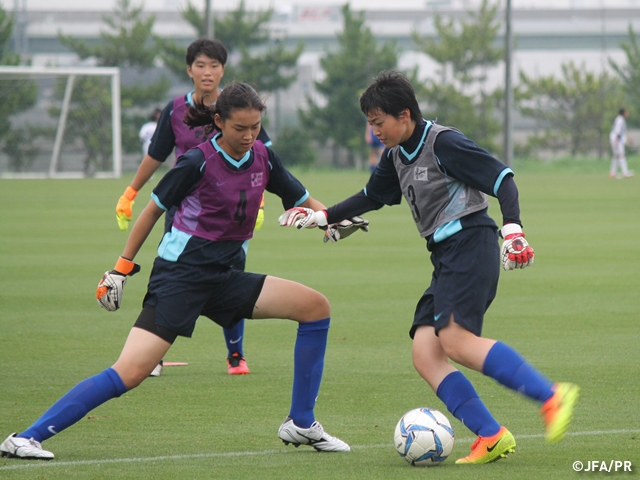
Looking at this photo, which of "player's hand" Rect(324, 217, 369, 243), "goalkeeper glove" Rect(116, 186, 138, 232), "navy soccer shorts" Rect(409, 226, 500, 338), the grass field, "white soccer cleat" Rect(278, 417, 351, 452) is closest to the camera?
"navy soccer shorts" Rect(409, 226, 500, 338)

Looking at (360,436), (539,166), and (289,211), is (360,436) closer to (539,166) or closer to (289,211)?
(289,211)

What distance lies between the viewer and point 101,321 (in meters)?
9.12

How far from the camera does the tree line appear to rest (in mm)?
43250

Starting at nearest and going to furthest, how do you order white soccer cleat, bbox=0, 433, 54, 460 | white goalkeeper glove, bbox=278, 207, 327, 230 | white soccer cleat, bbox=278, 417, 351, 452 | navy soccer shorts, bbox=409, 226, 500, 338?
1. navy soccer shorts, bbox=409, 226, 500, 338
2. white soccer cleat, bbox=0, 433, 54, 460
3. white soccer cleat, bbox=278, 417, 351, 452
4. white goalkeeper glove, bbox=278, 207, 327, 230

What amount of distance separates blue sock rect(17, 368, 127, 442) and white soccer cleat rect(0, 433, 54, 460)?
0.03 m

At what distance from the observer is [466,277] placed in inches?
183

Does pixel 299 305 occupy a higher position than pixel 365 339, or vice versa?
pixel 299 305

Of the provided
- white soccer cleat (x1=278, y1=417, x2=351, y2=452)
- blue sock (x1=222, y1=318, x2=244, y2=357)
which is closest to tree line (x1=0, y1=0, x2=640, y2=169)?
blue sock (x1=222, y1=318, x2=244, y2=357)

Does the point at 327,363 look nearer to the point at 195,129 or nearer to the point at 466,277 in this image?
the point at 195,129

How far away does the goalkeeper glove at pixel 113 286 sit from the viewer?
494 centimetres

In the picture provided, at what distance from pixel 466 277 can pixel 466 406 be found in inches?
22.6

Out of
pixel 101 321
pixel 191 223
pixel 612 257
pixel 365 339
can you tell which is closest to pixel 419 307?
pixel 191 223

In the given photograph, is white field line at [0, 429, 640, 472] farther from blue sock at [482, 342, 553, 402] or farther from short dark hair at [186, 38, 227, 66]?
short dark hair at [186, 38, 227, 66]

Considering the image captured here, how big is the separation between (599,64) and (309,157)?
53.2ft
